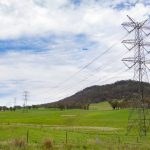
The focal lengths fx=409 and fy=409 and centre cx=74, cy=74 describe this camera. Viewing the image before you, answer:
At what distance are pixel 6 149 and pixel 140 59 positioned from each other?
29440 millimetres

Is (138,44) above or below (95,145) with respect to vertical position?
above

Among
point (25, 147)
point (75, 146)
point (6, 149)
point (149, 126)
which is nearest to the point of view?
point (6, 149)

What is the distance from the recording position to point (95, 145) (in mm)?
36781

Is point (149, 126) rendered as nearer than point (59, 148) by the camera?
No

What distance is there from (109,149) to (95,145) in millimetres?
3552

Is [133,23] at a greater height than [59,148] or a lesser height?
greater

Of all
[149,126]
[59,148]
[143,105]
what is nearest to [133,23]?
[143,105]

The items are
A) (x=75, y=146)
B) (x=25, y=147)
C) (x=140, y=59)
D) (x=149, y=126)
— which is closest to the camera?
(x=25, y=147)

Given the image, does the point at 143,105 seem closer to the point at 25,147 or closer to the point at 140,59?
the point at 140,59

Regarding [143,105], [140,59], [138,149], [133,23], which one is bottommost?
[138,149]

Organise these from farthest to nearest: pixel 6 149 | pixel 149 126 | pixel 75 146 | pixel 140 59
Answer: pixel 149 126
pixel 140 59
pixel 75 146
pixel 6 149

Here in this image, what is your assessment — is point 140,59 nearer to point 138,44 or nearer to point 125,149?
point 138,44

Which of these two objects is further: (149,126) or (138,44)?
(149,126)

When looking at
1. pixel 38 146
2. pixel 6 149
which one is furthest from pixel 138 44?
pixel 6 149
